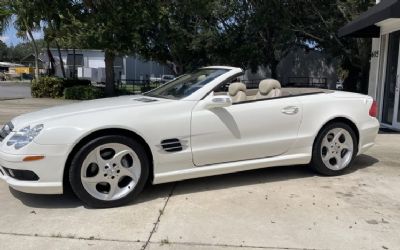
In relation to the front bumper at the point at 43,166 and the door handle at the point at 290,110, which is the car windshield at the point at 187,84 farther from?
the front bumper at the point at 43,166

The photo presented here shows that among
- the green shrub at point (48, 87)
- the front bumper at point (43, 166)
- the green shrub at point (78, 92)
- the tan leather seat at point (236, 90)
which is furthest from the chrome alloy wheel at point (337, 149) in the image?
the green shrub at point (48, 87)

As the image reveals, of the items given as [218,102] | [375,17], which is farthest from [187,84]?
[375,17]

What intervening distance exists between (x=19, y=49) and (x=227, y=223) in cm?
14561

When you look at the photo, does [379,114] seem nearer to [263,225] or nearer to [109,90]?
[263,225]

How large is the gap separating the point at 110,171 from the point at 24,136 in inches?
35.8

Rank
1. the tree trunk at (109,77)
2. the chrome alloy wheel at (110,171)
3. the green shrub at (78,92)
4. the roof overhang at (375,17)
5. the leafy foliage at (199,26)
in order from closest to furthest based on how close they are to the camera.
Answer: the chrome alloy wheel at (110,171)
the roof overhang at (375,17)
the leafy foliage at (199,26)
the green shrub at (78,92)
the tree trunk at (109,77)

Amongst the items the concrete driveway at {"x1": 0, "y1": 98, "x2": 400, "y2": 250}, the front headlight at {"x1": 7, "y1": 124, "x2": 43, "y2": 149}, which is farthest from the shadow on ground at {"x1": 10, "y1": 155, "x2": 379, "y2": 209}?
the front headlight at {"x1": 7, "y1": 124, "x2": 43, "y2": 149}

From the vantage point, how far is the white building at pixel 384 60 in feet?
36.5

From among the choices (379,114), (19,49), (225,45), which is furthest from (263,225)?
(19,49)

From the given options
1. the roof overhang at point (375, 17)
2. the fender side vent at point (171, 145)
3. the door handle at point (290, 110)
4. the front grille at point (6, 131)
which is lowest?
the fender side vent at point (171, 145)

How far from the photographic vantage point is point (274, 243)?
398 centimetres

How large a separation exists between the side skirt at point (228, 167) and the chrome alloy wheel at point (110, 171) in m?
0.29

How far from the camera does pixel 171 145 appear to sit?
505 cm

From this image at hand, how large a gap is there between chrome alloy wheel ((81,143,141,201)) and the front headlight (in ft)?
1.81
